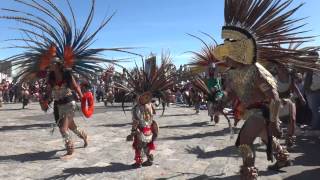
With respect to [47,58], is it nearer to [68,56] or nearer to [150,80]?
[68,56]

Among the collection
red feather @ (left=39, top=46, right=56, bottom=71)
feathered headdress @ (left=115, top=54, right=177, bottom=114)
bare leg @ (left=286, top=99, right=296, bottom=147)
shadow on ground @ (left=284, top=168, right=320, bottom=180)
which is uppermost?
red feather @ (left=39, top=46, right=56, bottom=71)

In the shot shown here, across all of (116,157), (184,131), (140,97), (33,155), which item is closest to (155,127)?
(140,97)

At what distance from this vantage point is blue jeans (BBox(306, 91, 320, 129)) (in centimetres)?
1181

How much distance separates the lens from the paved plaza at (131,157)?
21.0 ft

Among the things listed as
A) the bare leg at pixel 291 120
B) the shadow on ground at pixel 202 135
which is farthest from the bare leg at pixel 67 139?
the bare leg at pixel 291 120

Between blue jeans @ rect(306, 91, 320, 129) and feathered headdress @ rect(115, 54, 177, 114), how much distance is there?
5961mm

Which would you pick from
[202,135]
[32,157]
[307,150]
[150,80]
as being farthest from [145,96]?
[202,135]

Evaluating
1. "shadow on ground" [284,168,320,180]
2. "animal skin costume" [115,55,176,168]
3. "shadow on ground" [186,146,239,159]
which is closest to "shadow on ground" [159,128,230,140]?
"shadow on ground" [186,146,239,159]

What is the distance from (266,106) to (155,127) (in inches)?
80.6

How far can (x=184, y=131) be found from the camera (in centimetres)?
1188

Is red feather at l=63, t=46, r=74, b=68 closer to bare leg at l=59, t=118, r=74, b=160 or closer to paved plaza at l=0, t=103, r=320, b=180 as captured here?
bare leg at l=59, t=118, r=74, b=160

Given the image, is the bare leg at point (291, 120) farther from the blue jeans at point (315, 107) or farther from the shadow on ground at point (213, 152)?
the blue jeans at point (315, 107)

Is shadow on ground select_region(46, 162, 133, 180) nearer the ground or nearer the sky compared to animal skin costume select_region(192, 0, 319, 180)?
nearer the ground

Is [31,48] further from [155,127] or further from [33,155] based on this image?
[155,127]
